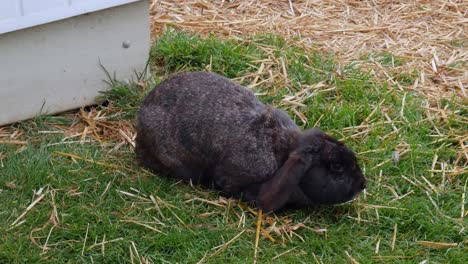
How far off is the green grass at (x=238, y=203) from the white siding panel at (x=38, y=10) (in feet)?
2.19

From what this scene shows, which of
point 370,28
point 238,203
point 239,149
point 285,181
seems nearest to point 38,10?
point 239,149

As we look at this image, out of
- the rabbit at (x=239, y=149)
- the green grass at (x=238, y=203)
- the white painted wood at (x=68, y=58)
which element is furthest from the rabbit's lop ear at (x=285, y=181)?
the white painted wood at (x=68, y=58)

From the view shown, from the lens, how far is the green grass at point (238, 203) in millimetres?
4590

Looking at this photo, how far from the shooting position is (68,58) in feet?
18.9

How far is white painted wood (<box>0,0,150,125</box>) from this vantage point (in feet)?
18.2

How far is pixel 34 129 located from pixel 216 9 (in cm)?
244

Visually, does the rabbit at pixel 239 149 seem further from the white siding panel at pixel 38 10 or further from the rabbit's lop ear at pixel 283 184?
the white siding panel at pixel 38 10

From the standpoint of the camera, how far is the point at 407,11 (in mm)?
7680

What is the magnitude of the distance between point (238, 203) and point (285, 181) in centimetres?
38

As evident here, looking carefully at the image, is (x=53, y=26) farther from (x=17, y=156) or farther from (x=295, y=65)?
(x=295, y=65)

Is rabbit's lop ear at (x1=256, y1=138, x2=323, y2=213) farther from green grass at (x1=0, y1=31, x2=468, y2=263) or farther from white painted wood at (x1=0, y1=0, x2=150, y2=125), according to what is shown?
white painted wood at (x1=0, y1=0, x2=150, y2=125)

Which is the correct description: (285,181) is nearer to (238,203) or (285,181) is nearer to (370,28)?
(238,203)

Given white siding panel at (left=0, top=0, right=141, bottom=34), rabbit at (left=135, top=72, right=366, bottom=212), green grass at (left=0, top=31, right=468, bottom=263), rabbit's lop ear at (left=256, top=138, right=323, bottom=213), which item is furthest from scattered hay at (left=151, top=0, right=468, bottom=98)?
rabbit's lop ear at (left=256, top=138, right=323, bottom=213)

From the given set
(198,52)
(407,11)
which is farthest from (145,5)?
(407,11)
